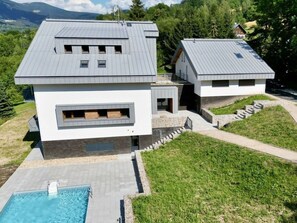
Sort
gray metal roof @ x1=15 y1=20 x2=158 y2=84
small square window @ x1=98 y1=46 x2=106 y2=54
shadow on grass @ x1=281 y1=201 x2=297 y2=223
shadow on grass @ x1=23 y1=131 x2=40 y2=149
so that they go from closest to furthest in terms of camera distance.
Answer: shadow on grass @ x1=281 y1=201 x2=297 y2=223, gray metal roof @ x1=15 y1=20 x2=158 y2=84, small square window @ x1=98 y1=46 x2=106 y2=54, shadow on grass @ x1=23 y1=131 x2=40 y2=149

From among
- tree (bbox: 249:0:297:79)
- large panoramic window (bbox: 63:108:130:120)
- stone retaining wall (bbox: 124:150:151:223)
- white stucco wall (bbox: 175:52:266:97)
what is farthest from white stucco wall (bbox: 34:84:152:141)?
tree (bbox: 249:0:297:79)

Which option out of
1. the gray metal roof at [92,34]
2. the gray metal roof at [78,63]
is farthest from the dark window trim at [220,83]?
the gray metal roof at [92,34]

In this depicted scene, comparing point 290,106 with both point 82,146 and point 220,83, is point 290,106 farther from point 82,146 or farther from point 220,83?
point 82,146

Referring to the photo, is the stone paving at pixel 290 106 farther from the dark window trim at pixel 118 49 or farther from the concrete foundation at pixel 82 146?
the dark window trim at pixel 118 49

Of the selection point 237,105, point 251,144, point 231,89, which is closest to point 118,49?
point 231,89

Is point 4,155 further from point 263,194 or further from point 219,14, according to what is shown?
point 219,14

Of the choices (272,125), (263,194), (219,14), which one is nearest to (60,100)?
(263,194)

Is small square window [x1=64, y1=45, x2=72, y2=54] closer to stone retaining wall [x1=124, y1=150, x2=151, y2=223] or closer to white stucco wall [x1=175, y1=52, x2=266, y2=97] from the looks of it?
stone retaining wall [x1=124, y1=150, x2=151, y2=223]

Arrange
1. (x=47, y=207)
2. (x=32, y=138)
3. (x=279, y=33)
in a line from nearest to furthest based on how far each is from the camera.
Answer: (x=47, y=207) < (x=32, y=138) < (x=279, y=33)
